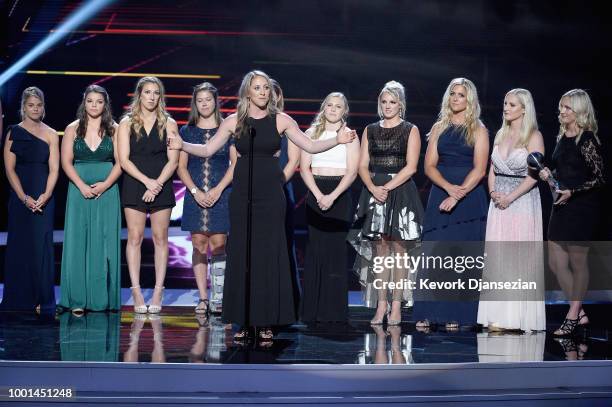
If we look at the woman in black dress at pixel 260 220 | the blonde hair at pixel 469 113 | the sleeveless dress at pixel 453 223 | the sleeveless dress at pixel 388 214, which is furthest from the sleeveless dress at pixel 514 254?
the woman in black dress at pixel 260 220

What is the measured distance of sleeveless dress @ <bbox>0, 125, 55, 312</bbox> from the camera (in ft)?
22.4

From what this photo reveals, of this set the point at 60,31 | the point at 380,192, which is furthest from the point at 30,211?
the point at 60,31

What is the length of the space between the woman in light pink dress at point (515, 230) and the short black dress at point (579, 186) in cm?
17

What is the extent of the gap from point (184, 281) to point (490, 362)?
4556 mm

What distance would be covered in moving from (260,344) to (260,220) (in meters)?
0.72

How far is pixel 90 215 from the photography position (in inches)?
265

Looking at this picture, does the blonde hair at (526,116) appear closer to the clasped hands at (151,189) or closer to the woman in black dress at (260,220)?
the woman in black dress at (260,220)

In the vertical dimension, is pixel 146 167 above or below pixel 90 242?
above

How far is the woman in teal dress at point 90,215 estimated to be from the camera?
6.68 m

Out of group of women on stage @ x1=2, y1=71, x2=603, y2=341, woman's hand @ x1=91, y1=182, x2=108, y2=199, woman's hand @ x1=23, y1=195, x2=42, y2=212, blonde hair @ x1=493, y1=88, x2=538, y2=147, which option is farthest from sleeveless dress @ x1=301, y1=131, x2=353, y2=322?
woman's hand @ x1=23, y1=195, x2=42, y2=212

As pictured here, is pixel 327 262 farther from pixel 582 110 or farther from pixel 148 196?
pixel 582 110

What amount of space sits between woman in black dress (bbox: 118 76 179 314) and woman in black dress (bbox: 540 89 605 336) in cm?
264

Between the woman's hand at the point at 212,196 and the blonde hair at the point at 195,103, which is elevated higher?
the blonde hair at the point at 195,103

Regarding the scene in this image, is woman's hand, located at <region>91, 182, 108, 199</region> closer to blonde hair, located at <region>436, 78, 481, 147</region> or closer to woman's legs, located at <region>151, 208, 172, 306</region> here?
woman's legs, located at <region>151, 208, 172, 306</region>
